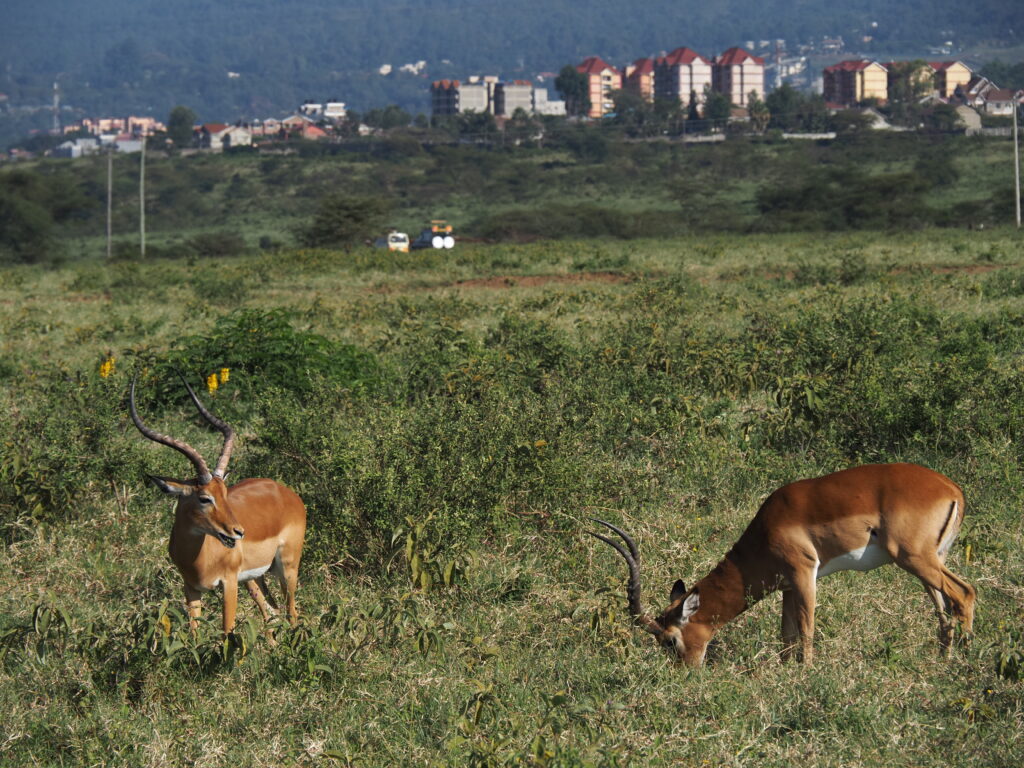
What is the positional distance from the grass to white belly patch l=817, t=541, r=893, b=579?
324mm

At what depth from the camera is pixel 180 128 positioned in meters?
123

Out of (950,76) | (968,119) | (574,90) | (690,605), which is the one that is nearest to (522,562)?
(690,605)

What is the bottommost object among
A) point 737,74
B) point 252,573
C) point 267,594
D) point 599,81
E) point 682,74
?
point 267,594

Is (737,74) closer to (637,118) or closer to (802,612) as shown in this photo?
(637,118)

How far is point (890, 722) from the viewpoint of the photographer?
460 cm

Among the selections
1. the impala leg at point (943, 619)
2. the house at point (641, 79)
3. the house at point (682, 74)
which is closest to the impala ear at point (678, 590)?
the impala leg at point (943, 619)

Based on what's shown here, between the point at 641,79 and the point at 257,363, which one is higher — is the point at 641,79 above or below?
above

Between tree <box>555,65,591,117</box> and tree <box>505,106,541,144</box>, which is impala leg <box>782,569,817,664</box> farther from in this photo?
tree <box>555,65,591,117</box>

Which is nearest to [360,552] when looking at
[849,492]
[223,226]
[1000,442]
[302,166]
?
[849,492]

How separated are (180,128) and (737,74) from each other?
95.7 metres

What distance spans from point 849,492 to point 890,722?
1.06m

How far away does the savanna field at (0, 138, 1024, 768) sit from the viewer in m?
4.68

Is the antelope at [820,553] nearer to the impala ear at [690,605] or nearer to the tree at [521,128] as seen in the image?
the impala ear at [690,605]

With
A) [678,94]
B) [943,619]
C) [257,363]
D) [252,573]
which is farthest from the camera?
[678,94]
